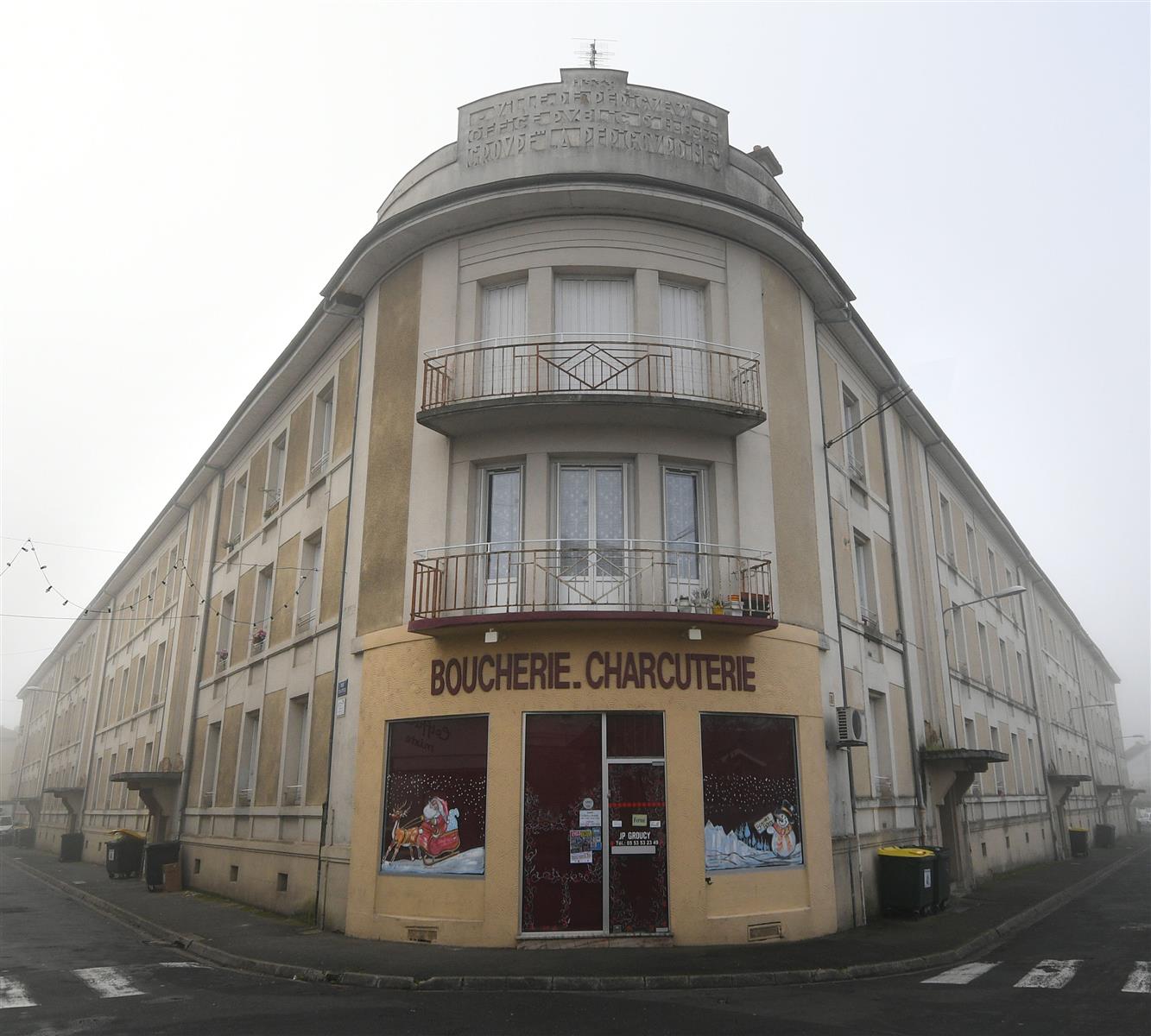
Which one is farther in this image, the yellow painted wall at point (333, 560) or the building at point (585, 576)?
the yellow painted wall at point (333, 560)

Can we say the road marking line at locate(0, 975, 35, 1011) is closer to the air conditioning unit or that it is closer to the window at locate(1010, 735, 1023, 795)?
the air conditioning unit

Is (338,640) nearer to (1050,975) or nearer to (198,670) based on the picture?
(198,670)

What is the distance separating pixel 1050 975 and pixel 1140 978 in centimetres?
83

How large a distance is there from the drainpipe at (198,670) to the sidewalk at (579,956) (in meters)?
6.25

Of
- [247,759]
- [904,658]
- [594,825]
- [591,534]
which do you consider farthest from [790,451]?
[247,759]

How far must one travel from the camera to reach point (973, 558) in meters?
27.1

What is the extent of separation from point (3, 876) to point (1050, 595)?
127 feet

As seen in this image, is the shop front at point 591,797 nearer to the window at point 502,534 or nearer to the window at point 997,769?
the window at point 502,534

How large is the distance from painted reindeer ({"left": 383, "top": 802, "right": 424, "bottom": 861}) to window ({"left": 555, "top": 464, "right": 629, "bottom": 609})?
11.4 ft

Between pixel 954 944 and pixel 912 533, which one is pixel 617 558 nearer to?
pixel 954 944

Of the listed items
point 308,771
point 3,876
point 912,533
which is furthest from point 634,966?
point 3,876

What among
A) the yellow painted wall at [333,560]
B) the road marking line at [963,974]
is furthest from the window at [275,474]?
the road marking line at [963,974]

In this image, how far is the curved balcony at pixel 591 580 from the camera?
41.0 ft

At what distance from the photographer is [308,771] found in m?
15.4
